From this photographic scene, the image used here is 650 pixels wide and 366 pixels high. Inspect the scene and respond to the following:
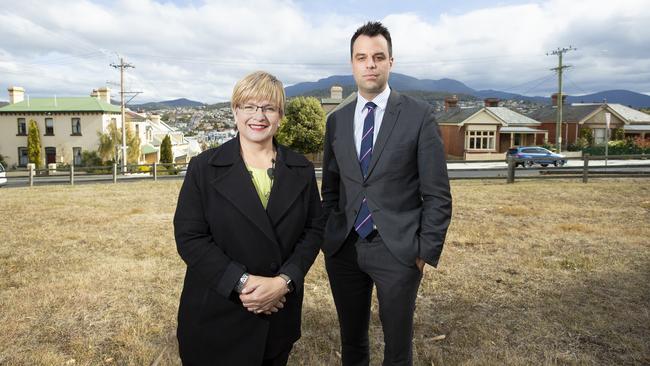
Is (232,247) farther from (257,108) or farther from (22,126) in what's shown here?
(22,126)

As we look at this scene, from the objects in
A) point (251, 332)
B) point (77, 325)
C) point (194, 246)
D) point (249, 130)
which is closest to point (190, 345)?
point (251, 332)

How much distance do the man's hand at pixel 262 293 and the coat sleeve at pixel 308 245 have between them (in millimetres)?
84

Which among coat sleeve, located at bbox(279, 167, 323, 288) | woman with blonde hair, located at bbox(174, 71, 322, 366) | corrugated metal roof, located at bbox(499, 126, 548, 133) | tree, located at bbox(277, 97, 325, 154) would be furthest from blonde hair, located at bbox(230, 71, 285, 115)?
corrugated metal roof, located at bbox(499, 126, 548, 133)

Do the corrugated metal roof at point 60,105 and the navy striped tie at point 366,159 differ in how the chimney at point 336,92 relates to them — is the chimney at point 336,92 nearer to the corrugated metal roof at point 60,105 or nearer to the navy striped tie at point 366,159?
the corrugated metal roof at point 60,105

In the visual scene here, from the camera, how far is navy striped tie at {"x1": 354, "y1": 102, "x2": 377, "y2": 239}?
2.80 meters

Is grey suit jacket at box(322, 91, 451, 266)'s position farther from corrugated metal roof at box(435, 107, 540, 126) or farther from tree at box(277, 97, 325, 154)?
corrugated metal roof at box(435, 107, 540, 126)

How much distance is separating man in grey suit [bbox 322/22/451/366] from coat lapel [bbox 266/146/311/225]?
48 centimetres

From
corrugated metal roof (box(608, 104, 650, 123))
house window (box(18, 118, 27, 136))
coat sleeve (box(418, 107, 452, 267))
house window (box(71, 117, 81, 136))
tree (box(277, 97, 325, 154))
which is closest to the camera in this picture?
coat sleeve (box(418, 107, 452, 267))

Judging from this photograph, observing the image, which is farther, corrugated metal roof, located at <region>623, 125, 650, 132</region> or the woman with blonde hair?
corrugated metal roof, located at <region>623, 125, 650, 132</region>

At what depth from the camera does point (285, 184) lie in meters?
2.39

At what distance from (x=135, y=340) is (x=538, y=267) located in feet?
17.2

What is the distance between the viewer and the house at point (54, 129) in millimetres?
41375

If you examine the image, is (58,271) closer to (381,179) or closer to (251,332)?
(251,332)

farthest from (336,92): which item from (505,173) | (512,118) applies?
(505,173)
